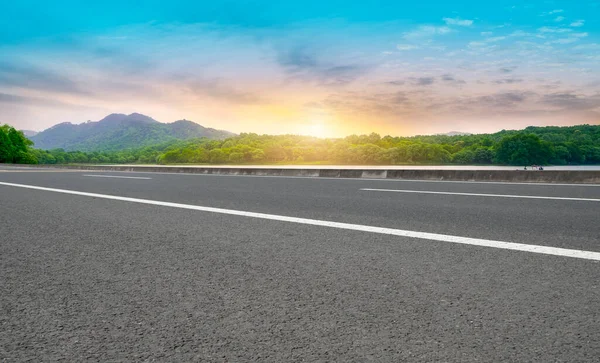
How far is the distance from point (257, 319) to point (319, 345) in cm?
46

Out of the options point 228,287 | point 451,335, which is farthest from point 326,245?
point 451,335

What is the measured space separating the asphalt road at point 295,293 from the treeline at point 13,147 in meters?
104

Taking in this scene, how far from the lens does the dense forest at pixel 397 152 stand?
11800 cm

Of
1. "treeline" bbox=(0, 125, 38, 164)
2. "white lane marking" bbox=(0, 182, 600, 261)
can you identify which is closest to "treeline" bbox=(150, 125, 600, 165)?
"treeline" bbox=(0, 125, 38, 164)

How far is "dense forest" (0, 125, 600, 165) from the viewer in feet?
387

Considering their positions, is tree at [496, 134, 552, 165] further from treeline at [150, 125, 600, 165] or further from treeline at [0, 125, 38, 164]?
treeline at [0, 125, 38, 164]

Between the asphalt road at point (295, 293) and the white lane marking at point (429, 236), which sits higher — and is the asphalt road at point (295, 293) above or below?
below

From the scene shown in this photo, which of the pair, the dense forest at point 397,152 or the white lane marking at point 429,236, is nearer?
the white lane marking at point 429,236

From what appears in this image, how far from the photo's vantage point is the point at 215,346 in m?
2.12

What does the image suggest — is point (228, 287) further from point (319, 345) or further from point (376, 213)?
point (376, 213)

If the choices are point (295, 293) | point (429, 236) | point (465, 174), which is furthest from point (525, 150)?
point (295, 293)

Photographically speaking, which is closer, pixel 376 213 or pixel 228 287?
pixel 228 287

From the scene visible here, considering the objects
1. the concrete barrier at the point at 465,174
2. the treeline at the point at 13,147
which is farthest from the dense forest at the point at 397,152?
the concrete barrier at the point at 465,174

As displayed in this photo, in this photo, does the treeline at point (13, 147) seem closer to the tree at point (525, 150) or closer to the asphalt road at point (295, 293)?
the asphalt road at point (295, 293)
